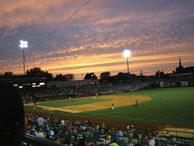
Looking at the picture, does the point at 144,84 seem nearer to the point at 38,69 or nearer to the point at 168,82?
the point at 168,82

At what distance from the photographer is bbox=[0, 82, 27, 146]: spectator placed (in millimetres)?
952

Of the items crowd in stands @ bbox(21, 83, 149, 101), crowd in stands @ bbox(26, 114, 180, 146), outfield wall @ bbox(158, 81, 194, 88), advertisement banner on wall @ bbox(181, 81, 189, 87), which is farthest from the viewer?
advertisement banner on wall @ bbox(181, 81, 189, 87)

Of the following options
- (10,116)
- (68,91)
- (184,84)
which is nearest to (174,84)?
(184,84)

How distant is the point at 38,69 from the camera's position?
110m

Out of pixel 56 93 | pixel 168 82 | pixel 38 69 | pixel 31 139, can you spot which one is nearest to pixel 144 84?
pixel 168 82

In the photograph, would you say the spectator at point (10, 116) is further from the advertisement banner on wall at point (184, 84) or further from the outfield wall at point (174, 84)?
the advertisement banner on wall at point (184, 84)

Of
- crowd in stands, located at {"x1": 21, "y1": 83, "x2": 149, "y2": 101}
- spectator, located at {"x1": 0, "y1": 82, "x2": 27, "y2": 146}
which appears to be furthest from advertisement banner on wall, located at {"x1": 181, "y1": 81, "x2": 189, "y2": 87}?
spectator, located at {"x1": 0, "y1": 82, "x2": 27, "y2": 146}

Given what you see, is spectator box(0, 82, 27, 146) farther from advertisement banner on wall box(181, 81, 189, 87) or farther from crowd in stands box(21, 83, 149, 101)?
advertisement banner on wall box(181, 81, 189, 87)

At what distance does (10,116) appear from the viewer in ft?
3.19

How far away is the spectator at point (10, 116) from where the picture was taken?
0.95m

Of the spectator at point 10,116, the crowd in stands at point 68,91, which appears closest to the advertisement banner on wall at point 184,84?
the crowd in stands at point 68,91

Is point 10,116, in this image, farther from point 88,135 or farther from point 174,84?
point 174,84

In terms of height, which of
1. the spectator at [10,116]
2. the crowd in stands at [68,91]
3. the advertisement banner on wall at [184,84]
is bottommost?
the crowd in stands at [68,91]

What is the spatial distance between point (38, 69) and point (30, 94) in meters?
56.2
